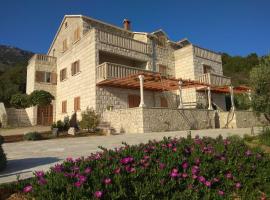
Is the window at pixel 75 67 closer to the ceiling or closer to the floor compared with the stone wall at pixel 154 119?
closer to the ceiling

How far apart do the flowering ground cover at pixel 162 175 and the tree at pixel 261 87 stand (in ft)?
13.0

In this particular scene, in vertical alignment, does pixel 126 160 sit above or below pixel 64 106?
below

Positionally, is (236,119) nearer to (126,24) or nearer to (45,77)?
(126,24)

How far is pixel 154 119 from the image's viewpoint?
14.6 meters

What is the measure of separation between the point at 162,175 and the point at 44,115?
2098 centimetres

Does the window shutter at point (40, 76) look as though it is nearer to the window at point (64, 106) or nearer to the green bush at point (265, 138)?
the window at point (64, 106)

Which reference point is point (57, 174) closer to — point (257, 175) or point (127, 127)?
point (257, 175)

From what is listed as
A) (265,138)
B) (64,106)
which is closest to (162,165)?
(265,138)

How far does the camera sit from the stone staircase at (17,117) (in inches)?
845

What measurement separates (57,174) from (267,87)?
26.6ft

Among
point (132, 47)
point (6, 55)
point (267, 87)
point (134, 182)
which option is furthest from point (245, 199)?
point (6, 55)

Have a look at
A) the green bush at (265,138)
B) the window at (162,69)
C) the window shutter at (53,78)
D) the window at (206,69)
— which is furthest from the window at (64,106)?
the green bush at (265,138)

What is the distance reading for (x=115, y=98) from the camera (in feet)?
58.9

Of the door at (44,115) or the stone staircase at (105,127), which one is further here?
the door at (44,115)
